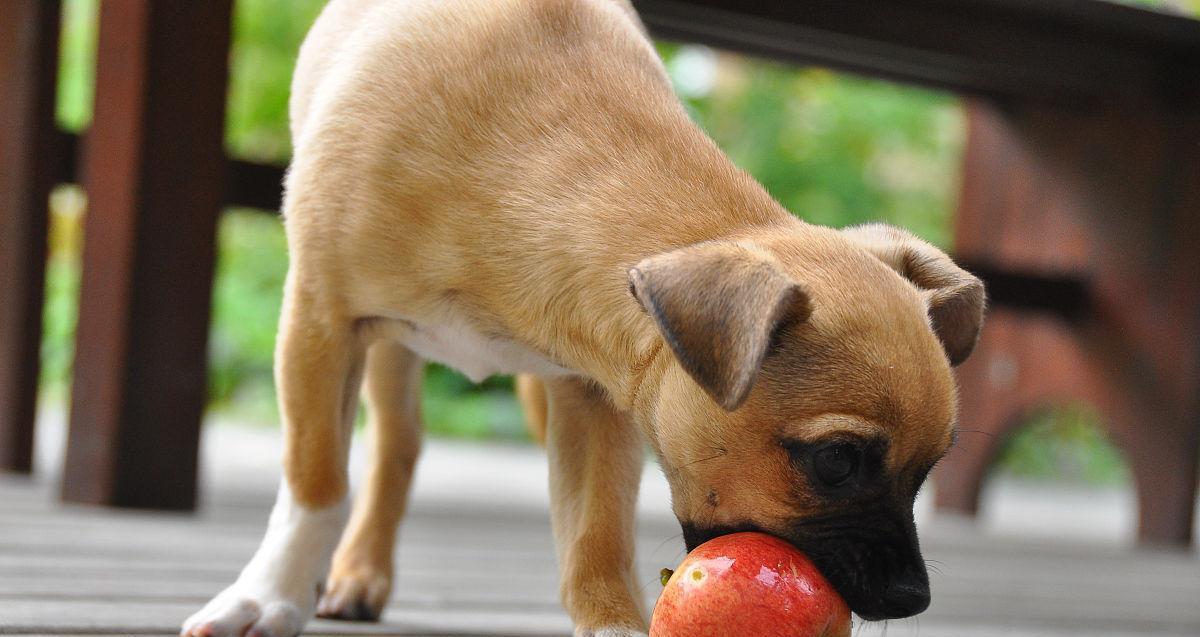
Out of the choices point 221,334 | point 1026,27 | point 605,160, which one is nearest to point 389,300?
point 605,160

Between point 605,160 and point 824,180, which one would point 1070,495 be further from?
point 605,160

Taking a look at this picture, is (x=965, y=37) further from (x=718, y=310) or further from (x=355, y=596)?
(x=718, y=310)

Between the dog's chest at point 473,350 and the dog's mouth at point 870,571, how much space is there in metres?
0.68

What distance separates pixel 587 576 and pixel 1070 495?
38.9 feet

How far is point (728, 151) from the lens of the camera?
14.0 metres

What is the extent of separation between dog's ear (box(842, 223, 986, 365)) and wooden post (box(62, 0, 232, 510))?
2.57 m

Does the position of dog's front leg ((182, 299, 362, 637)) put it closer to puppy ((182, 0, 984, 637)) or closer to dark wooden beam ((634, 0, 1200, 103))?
puppy ((182, 0, 984, 637))

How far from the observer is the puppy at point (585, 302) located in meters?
2.21

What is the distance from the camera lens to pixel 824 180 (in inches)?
543

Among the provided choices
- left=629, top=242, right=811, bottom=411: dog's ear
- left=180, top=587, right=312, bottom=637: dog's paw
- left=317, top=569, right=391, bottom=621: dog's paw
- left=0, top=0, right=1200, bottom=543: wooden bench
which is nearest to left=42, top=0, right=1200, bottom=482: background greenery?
left=0, top=0, right=1200, bottom=543: wooden bench

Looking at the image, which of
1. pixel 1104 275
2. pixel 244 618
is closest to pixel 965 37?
pixel 1104 275

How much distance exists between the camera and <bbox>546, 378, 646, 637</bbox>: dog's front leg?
106 inches

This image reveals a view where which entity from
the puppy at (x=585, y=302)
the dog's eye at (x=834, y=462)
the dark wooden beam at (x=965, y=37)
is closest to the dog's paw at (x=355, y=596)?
the puppy at (x=585, y=302)

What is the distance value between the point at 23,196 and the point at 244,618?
3362mm
